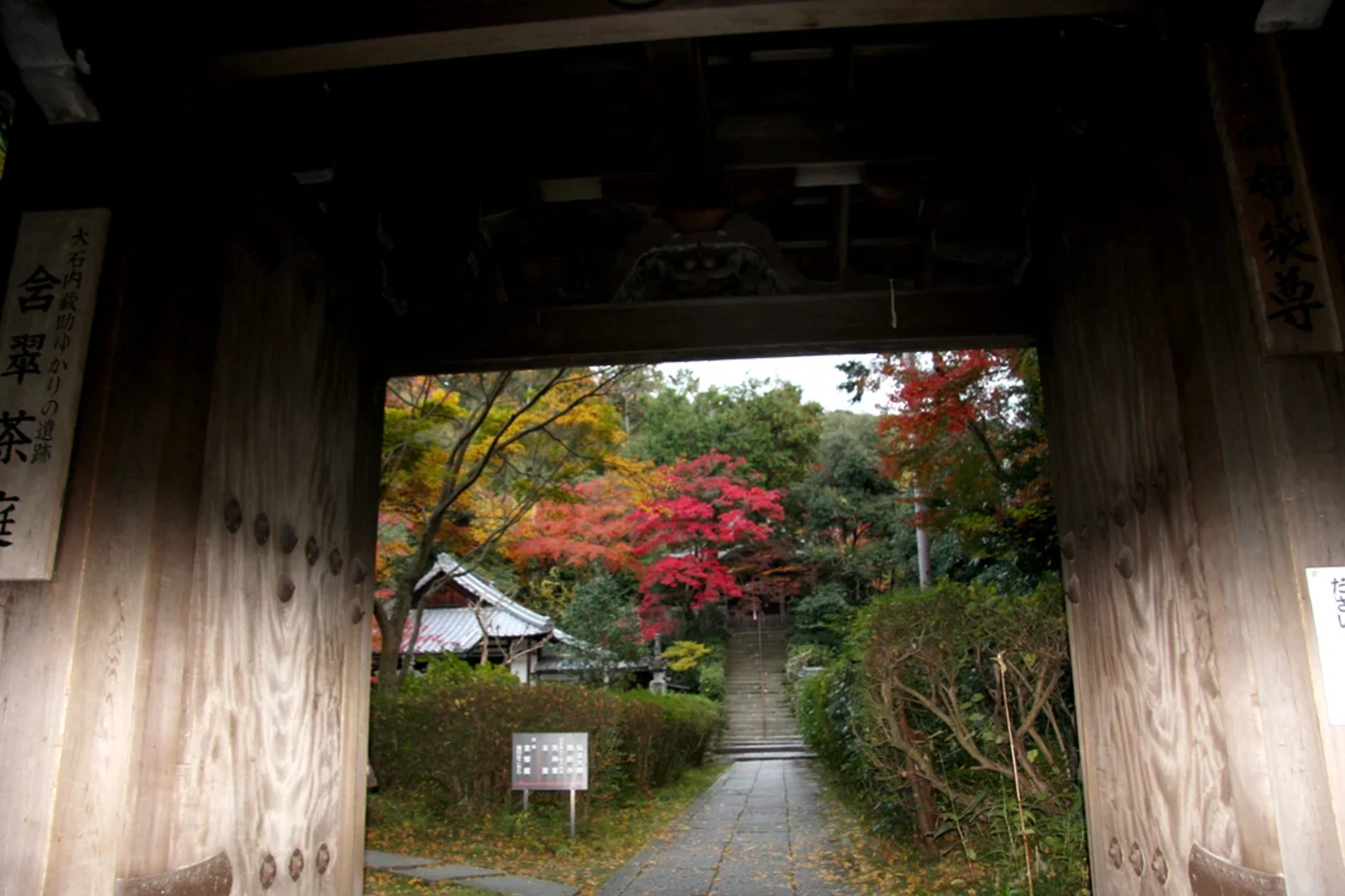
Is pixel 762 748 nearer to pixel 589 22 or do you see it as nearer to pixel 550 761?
pixel 550 761

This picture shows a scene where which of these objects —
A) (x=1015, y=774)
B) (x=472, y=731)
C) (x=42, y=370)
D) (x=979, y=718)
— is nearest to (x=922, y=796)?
(x=979, y=718)

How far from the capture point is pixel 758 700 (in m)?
28.4

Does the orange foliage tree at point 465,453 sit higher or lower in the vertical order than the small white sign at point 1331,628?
higher

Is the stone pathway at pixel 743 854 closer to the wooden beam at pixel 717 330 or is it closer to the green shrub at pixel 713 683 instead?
the wooden beam at pixel 717 330

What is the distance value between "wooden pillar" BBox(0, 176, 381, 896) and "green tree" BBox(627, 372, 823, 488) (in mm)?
27907

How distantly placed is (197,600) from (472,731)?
7756 millimetres

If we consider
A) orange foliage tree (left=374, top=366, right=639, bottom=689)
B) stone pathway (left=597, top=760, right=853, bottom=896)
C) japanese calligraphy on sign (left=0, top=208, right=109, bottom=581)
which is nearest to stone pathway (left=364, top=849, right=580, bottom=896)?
stone pathway (left=597, top=760, right=853, bottom=896)

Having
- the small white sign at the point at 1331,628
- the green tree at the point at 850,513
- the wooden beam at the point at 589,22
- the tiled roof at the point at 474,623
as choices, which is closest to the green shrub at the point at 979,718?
the small white sign at the point at 1331,628

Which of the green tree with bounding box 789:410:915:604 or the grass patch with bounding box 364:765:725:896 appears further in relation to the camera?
the green tree with bounding box 789:410:915:604

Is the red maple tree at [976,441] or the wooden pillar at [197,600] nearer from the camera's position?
the wooden pillar at [197,600]

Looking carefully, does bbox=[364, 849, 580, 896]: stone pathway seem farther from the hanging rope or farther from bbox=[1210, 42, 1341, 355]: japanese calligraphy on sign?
bbox=[1210, 42, 1341, 355]: japanese calligraphy on sign

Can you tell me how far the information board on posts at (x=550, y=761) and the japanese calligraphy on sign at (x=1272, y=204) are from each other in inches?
306

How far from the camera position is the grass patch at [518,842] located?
24.1ft

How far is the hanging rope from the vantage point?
5.32 m
